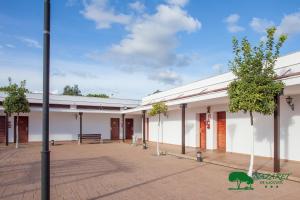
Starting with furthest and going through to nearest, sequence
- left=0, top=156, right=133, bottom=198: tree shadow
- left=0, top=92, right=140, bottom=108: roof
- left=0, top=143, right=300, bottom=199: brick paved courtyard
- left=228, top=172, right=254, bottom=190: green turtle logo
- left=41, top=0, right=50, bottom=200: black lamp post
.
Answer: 1. left=0, top=92, right=140, bottom=108: roof
2. left=0, top=156, right=133, bottom=198: tree shadow
3. left=228, top=172, right=254, bottom=190: green turtle logo
4. left=0, top=143, right=300, bottom=199: brick paved courtyard
5. left=41, top=0, right=50, bottom=200: black lamp post

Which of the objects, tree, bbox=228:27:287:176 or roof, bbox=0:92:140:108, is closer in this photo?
tree, bbox=228:27:287:176

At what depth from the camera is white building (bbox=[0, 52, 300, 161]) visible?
11.6m

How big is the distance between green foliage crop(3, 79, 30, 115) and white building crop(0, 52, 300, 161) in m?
2.85

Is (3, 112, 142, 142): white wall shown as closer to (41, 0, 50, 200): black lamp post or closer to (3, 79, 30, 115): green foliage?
(3, 79, 30, 115): green foliage

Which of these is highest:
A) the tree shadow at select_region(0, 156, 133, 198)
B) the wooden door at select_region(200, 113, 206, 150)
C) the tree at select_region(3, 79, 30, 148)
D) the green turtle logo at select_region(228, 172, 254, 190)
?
the tree at select_region(3, 79, 30, 148)

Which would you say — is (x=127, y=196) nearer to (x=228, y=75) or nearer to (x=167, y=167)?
(x=167, y=167)

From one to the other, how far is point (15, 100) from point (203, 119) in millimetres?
12094

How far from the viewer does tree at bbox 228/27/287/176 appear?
836 centimetres

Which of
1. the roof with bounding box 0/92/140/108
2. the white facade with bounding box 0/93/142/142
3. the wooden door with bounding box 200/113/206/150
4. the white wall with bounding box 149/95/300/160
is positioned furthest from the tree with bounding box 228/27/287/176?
the roof with bounding box 0/92/140/108

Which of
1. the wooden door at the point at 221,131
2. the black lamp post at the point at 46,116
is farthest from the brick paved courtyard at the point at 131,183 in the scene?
the wooden door at the point at 221,131

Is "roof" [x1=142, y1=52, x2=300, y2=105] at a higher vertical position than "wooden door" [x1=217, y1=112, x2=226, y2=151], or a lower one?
higher

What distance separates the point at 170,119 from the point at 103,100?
930cm

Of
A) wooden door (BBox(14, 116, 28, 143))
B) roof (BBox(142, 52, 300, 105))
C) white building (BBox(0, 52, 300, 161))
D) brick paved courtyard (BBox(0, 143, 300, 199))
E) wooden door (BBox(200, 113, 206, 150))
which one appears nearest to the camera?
brick paved courtyard (BBox(0, 143, 300, 199))

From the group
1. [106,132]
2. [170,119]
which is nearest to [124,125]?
[106,132]
